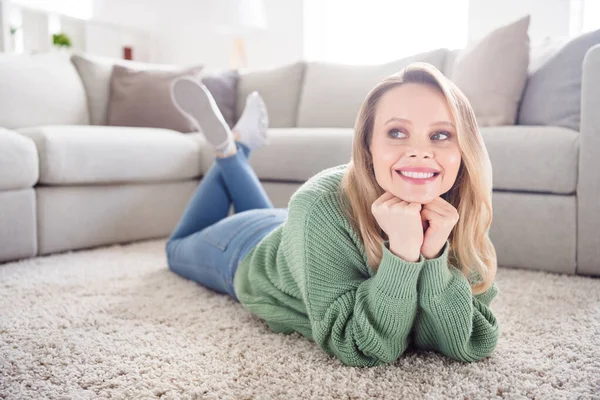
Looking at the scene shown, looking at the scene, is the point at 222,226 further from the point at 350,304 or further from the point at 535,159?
the point at 535,159

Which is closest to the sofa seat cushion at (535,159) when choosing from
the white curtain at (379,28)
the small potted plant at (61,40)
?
the white curtain at (379,28)

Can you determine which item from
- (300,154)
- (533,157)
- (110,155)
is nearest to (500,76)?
(533,157)

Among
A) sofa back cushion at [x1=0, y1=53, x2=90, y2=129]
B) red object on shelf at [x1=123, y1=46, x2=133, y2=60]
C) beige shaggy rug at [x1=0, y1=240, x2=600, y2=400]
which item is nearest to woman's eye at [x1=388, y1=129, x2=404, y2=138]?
beige shaggy rug at [x1=0, y1=240, x2=600, y2=400]

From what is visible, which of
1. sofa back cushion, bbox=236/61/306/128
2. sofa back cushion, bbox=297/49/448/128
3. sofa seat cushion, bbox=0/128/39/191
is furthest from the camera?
sofa back cushion, bbox=236/61/306/128

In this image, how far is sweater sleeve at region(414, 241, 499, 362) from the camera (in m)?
0.90

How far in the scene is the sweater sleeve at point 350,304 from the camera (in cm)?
88

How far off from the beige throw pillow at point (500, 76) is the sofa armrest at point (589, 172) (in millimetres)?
409

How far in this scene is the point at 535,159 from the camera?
1.67m

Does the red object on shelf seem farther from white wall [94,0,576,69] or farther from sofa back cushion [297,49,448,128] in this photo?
sofa back cushion [297,49,448,128]

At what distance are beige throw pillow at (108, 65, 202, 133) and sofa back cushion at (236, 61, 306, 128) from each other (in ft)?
1.33

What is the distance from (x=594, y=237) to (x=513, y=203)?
25cm

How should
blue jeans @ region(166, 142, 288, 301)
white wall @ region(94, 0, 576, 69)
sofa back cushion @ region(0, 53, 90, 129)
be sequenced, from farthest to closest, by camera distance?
white wall @ region(94, 0, 576, 69), sofa back cushion @ region(0, 53, 90, 129), blue jeans @ region(166, 142, 288, 301)

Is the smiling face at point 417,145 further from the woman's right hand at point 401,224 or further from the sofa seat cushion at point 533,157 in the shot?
the sofa seat cushion at point 533,157

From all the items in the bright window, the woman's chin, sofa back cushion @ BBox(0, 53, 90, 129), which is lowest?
the woman's chin
